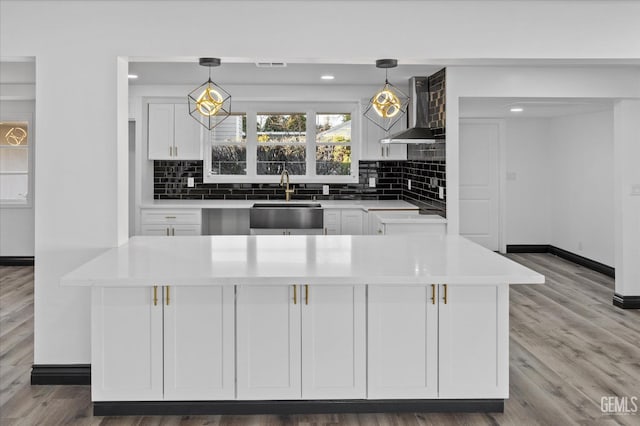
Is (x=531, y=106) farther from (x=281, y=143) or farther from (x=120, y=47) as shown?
(x=120, y=47)

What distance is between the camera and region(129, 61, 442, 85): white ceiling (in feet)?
18.3

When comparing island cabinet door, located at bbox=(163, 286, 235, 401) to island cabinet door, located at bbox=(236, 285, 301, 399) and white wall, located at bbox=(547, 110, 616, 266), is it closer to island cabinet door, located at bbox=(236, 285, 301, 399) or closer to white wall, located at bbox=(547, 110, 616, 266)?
island cabinet door, located at bbox=(236, 285, 301, 399)

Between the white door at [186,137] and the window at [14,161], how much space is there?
2.52 metres

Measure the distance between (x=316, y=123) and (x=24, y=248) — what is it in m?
4.54

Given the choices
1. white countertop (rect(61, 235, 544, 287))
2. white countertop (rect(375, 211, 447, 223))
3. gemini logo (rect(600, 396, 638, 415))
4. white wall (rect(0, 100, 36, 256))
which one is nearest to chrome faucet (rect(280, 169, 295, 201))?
white countertop (rect(375, 211, 447, 223))

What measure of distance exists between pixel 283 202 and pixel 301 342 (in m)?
4.13

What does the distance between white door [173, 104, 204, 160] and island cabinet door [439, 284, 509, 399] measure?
4739 mm

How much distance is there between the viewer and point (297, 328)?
3.01 metres

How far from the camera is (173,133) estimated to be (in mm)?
6984

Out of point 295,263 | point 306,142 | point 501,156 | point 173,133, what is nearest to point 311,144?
point 306,142

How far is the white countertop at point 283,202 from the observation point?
6520 millimetres

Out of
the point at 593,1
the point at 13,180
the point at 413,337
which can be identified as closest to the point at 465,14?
the point at 593,1

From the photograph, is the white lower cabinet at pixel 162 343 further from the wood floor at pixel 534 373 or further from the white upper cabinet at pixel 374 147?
the white upper cabinet at pixel 374 147

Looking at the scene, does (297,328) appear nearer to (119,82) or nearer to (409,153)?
(119,82)
